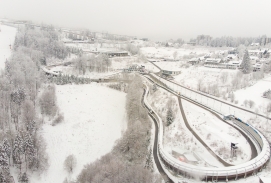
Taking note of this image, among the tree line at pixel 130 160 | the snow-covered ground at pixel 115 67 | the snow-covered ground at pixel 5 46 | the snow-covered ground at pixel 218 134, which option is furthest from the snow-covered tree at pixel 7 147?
the snow-covered ground at pixel 115 67

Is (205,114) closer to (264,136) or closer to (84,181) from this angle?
(264,136)

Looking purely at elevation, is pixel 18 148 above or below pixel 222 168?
below

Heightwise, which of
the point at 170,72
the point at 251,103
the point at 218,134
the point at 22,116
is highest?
the point at 170,72

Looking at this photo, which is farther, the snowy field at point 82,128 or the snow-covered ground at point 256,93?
the snow-covered ground at point 256,93

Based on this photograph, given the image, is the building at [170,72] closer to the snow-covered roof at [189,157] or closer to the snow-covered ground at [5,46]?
the snow-covered roof at [189,157]

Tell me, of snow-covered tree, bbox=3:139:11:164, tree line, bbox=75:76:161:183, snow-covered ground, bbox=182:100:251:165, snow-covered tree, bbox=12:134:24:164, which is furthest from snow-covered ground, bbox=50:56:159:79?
snow-covered tree, bbox=3:139:11:164

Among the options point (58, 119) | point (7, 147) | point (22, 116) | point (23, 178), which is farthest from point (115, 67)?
point (23, 178)

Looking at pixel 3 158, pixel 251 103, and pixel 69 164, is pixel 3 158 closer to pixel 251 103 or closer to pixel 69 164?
pixel 69 164

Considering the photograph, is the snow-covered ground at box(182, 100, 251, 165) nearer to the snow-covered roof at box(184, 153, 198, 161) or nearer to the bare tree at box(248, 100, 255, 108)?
the snow-covered roof at box(184, 153, 198, 161)
